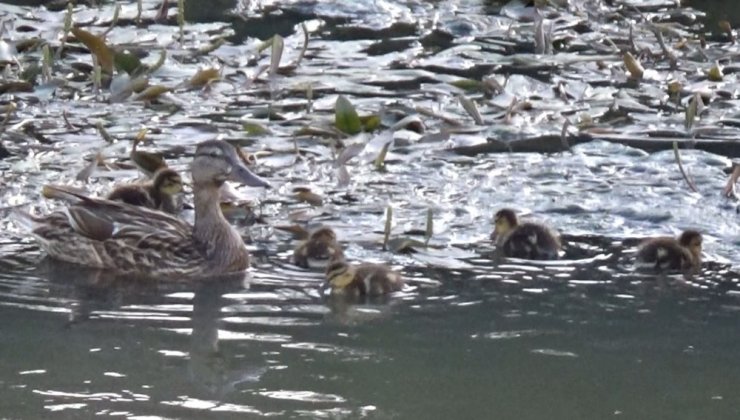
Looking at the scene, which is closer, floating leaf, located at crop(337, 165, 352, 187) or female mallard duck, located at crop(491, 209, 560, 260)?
female mallard duck, located at crop(491, 209, 560, 260)

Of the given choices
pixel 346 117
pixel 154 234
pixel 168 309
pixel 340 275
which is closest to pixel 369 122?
pixel 346 117

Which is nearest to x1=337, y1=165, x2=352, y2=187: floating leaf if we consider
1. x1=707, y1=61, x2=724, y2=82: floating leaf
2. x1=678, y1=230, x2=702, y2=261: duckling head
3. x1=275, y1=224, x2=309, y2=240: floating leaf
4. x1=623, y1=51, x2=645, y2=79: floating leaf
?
x1=275, y1=224, x2=309, y2=240: floating leaf

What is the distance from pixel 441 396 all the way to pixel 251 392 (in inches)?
25.0

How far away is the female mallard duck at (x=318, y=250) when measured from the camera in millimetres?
7363

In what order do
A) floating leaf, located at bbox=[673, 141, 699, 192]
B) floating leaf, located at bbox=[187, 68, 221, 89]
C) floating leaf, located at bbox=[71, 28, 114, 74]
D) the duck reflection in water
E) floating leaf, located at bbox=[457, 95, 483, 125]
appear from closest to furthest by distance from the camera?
the duck reflection in water
floating leaf, located at bbox=[673, 141, 699, 192]
floating leaf, located at bbox=[457, 95, 483, 125]
floating leaf, located at bbox=[71, 28, 114, 74]
floating leaf, located at bbox=[187, 68, 221, 89]

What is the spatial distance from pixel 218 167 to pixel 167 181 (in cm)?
53

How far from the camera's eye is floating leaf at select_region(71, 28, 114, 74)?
406 inches

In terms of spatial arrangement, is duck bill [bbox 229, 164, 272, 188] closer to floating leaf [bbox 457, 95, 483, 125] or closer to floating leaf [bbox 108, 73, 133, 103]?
floating leaf [bbox 457, 95, 483, 125]

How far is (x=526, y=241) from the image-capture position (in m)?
7.56

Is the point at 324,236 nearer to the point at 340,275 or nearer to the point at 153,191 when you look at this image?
Result: the point at 340,275

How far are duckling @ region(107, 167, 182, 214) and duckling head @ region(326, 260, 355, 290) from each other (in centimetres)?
143

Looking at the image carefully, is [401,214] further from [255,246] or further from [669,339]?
[669,339]

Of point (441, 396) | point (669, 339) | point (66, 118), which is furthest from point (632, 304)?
point (66, 118)

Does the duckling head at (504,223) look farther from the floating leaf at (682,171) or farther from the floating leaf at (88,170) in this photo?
the floating leaf at (88,170)
